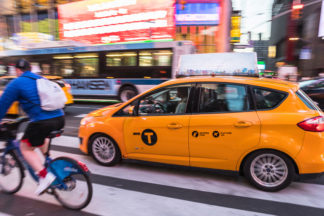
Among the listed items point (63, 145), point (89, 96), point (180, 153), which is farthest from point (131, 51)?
point (180, 153)

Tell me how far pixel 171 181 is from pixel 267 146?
152 centimetres

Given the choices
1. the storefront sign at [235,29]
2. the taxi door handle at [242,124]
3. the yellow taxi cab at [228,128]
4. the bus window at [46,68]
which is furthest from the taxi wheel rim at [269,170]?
the storefront sign at [235,29]

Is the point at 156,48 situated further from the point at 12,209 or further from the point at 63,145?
the point at 12,209

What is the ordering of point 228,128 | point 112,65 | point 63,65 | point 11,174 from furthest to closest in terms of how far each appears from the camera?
point 63,65, point 112,65, point 228,128, point 11,174

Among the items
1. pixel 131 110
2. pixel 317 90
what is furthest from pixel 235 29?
pixel 131 110

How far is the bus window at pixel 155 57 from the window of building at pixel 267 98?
7895 millimetres

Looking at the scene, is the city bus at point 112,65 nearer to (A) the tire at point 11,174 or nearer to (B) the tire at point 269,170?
(B) the tire at point 269,170

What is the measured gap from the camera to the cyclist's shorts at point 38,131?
8.74 feet

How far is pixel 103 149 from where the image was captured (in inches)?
167

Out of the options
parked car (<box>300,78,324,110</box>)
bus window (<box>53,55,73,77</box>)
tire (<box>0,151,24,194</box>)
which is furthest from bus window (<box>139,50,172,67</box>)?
tire (<box>0,151,24,194</box>)

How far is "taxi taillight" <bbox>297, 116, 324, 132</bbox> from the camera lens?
3.04 meters

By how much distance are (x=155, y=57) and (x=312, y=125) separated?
8.84m

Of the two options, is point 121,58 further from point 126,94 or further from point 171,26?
point 171,26

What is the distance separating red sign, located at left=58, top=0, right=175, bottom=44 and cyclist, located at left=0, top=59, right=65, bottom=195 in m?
18.2
